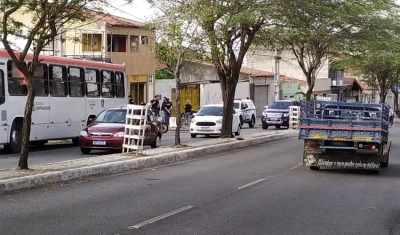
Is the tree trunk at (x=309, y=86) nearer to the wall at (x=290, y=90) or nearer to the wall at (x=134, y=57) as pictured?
the wall at (x=134, y=57)

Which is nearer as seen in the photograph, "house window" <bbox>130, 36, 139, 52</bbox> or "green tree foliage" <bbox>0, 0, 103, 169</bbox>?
"green tree foliage" <bbox>0, 0, 103, 169</bbox>

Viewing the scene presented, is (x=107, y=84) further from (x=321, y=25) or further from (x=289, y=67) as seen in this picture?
(x=289, y=67)

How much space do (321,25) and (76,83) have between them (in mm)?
12273

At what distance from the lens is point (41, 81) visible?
881 inches

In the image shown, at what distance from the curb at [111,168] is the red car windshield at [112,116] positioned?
2611 mm

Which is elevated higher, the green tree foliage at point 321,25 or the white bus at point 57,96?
the green tree foliage at point 321,25

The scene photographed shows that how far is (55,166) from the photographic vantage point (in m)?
15.3

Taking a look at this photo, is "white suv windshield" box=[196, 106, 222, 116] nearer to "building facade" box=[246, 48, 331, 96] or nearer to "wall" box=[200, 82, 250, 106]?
"wall" box=[200, 82, 250, 106]

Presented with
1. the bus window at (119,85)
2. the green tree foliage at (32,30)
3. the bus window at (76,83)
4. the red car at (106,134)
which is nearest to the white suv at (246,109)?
the bus window at (119,85)

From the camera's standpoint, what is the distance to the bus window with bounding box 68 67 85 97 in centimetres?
Result: 2409

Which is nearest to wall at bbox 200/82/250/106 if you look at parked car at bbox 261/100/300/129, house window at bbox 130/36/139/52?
house window at bbox 130/36/139/52

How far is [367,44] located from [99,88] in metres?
14.7

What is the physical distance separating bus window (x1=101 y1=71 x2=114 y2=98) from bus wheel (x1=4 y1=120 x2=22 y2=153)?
5872mm

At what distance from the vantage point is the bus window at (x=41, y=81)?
22.1m
